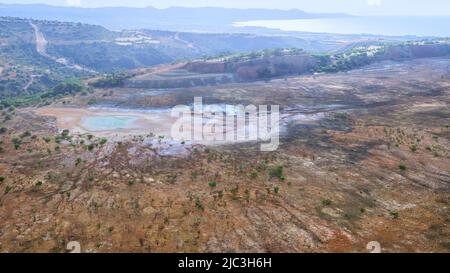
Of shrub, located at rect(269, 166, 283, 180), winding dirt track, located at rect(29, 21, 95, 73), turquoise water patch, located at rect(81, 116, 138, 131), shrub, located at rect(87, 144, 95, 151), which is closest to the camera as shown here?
shrub, located at rect(269, 166, 283, 180)

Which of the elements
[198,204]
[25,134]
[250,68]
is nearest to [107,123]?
[25,134]

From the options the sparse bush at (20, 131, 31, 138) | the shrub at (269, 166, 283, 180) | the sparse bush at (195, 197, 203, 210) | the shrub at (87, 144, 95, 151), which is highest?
the sparse bush at (20, 131, 31, 138)

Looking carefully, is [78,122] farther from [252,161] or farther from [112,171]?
[252,161]

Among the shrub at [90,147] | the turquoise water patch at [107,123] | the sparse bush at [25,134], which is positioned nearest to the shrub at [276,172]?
the shrub at [90,147]

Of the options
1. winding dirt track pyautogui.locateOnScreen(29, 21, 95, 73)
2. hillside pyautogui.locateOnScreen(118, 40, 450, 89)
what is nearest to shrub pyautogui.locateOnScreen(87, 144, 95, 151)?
hillside pyautogui.locateOnScreen(118, 40, 450, 89)

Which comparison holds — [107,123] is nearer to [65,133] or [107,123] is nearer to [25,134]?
[65,133]

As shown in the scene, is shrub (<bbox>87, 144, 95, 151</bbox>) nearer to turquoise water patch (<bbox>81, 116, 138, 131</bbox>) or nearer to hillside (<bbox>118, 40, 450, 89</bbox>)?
turquoise water patch (<bbox>81, 116, 138, 131</bbox>)
